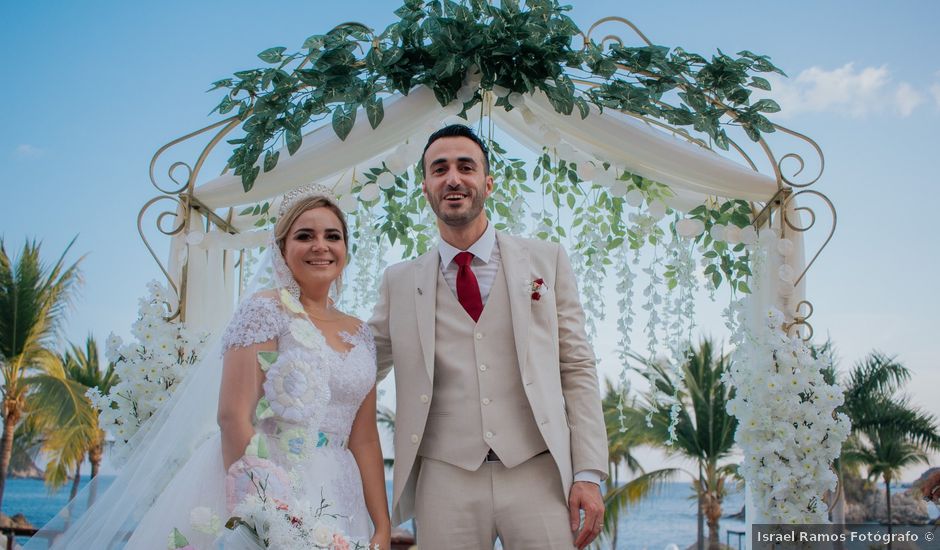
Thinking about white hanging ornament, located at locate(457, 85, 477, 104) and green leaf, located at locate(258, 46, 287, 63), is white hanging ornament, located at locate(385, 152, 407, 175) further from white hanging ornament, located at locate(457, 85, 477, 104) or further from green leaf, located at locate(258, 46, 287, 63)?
green leaf, located at locate(258, 46, 287, 63)

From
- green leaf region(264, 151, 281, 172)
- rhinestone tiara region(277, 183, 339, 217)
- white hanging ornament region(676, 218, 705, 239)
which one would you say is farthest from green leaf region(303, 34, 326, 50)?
white hanging ornament region(676, 218, 705, 239)

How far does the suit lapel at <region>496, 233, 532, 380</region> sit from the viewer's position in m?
2.46

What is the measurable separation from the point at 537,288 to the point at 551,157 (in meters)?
1.38

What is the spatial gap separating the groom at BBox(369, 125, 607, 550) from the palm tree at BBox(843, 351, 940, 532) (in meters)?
16.8

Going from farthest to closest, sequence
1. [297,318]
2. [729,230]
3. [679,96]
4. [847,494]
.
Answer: [847,494] → [729,230] → [679,96] → [297,318]

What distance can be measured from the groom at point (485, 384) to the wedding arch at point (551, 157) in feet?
1.73

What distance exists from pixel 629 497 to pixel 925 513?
12421 mm

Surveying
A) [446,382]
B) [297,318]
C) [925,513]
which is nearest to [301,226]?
[297,318]

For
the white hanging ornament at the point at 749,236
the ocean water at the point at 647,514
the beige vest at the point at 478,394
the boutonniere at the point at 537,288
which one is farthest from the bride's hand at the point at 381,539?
the ocean water at the point at 647,514

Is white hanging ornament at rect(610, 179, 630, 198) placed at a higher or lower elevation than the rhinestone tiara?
higher

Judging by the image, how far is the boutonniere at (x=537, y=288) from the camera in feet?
8.39

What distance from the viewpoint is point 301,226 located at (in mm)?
2500

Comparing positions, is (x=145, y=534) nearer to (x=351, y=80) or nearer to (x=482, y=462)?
(x=482, y=462)

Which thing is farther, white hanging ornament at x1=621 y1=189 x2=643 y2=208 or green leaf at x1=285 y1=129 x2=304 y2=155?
white hanging ornament at x1=621 y1=189 x2=643 y2=208
